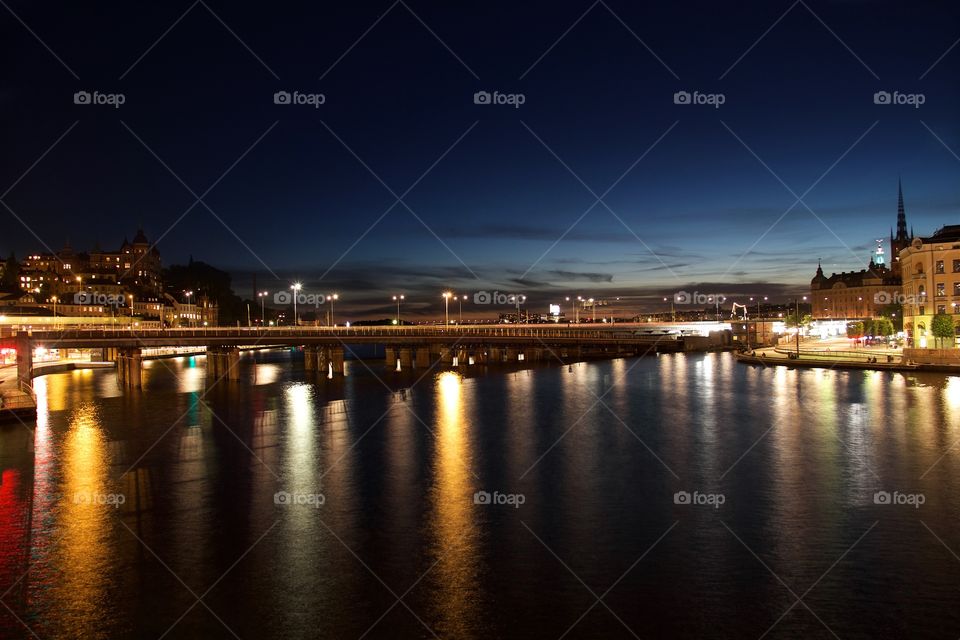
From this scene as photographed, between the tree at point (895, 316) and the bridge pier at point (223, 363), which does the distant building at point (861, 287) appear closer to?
the tree at point (895, 316)

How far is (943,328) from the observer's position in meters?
58.3

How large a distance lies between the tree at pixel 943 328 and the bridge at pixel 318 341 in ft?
99.9

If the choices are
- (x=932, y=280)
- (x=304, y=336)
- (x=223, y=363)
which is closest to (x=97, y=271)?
(x=223, y=363)

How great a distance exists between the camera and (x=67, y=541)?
17.5 metres

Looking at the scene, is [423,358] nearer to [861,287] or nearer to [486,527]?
[486,527]

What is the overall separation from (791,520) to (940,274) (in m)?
54.8

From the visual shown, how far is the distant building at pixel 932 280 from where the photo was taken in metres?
60.3

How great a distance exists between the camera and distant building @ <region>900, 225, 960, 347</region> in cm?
6028

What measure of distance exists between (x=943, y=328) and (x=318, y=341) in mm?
58332

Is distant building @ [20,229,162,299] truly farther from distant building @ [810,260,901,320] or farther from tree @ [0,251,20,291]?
distant building @ [810,260,901,320]

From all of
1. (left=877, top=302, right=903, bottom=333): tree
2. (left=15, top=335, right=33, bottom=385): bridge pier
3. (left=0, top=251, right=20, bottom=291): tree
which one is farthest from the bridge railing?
(left=0, top=251, right=20, bottom=291): tree

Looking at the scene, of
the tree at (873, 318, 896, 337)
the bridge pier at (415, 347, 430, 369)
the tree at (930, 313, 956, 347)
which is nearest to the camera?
the tree at (930, 313, 956, 347)

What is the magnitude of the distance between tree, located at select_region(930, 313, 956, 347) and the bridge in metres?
30.4

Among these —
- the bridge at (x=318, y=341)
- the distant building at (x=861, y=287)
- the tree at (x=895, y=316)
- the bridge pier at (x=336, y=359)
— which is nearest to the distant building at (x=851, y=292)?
the distant building at (x=861, y=287)
